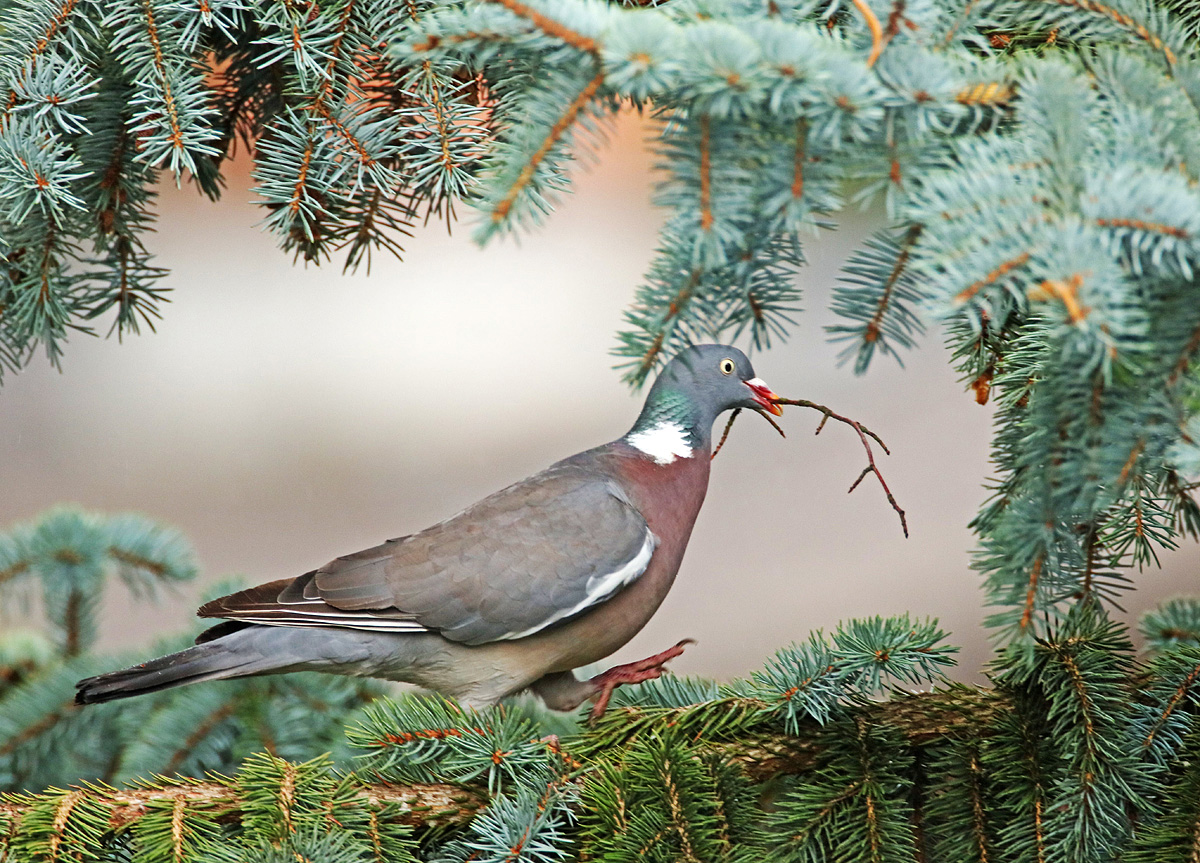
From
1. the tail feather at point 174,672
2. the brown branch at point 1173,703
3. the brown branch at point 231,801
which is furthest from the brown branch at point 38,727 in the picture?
the brown branch at point 1173,703

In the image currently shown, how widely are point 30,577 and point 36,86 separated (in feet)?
3.20

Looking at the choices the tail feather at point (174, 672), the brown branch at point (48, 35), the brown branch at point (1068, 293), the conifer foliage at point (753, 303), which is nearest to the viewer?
the brown branch at point (1068, 293)

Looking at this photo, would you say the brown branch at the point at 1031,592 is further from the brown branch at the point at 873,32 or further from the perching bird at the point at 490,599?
the perching bird at the point at 490,599

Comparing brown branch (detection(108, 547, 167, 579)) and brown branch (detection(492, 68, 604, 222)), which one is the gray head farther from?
brown branch (detection(108, 547, 167, 579))

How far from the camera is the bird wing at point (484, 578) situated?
154 cm

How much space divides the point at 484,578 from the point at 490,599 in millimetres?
34

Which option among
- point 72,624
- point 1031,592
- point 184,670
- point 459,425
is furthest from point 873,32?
point 459,425

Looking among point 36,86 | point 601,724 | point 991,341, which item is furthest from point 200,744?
point 991,341

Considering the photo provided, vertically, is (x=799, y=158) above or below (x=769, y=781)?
above

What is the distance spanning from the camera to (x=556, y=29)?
2.60 ft

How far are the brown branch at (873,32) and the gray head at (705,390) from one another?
866 millimetres

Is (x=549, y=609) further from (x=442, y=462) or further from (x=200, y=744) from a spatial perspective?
(x=442, y=462)

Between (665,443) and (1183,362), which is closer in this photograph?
(1183,362)

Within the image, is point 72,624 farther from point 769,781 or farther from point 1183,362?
point 1183,362
